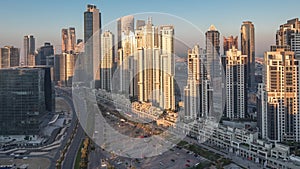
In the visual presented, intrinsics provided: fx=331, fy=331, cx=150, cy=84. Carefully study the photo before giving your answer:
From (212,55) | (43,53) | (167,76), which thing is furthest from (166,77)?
(43,53)

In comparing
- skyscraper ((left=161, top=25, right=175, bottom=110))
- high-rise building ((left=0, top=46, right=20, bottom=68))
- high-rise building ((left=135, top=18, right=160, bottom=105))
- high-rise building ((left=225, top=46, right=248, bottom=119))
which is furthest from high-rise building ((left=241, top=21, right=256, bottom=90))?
high-rise building ((left=0, top=46, right=20, bottom=68))

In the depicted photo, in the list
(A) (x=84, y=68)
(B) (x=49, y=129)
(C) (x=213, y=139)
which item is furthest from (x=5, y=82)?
(C) (x=213, y=139)

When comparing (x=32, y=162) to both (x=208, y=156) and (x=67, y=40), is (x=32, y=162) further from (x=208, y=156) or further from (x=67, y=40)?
(x=67, y=40)

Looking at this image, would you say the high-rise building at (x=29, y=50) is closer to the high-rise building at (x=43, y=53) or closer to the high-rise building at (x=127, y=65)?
the high-rise building at (x=43, y=53)

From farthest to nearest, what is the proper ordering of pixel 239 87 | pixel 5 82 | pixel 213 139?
pixel 239 87, pixel 5 82, pixel 213 139

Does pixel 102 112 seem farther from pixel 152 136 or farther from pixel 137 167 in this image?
pixel 137 167

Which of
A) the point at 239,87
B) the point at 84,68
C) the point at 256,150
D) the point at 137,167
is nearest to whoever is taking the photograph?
the point at 137,167
